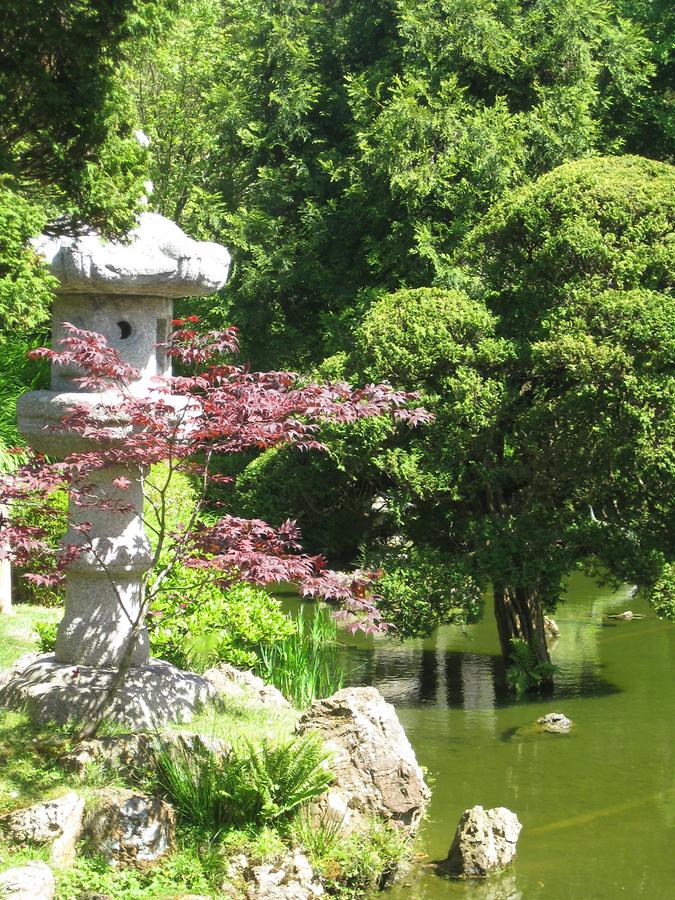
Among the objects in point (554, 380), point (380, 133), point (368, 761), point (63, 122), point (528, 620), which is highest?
point (380, 133)

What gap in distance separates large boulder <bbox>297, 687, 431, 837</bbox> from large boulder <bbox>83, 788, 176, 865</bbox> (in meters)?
1.17

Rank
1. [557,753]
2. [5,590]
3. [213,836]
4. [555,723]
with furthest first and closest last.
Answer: [5,590]
[555,723]
[557,753]
[213,836]

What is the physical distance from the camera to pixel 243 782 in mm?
6785

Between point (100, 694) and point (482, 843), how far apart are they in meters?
2.74

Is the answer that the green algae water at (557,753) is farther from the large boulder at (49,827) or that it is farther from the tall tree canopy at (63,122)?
the tall tree canopy at (63,122)

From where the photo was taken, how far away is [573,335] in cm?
1176

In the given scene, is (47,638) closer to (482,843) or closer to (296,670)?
(296,670)

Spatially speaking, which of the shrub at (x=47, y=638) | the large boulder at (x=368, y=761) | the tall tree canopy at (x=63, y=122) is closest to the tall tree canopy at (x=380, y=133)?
the shrub at (x=47, y=638)

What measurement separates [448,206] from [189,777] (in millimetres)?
12048

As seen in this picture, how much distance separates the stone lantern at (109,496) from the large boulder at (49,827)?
1.18 meters

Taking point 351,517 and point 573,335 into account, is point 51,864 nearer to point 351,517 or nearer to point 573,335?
point 573,335

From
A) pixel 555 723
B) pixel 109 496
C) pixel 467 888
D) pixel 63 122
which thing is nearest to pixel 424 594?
pixel 555 723

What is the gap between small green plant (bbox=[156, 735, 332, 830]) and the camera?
679 cm

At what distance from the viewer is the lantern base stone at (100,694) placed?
297 inches
